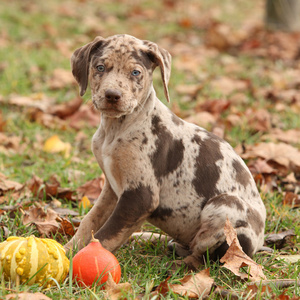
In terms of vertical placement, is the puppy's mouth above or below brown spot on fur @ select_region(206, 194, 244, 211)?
above

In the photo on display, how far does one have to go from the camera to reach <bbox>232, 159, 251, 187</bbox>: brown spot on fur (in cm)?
368

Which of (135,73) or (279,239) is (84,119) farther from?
(279,239)

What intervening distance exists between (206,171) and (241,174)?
29 centimetres

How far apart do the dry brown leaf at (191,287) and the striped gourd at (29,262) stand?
0.64m

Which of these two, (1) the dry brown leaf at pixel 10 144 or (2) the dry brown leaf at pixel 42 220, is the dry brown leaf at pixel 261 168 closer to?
(2) the dry brown leaf at pixel 42 220

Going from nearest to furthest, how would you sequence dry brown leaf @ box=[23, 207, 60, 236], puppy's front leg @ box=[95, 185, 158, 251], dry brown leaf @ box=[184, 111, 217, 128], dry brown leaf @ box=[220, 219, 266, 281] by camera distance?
dry brown leaf @ box=[220, 219, 266, 281], puppy's front leg @ box=[95, 185, 158, 251], dry brown leaf @ box=[23, 207, 60, 236], dry brown leaf @ box=[184, 111, 217, 128]

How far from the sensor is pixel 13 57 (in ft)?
28.5

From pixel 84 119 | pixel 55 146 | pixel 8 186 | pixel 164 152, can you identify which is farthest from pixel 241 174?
pixel 84 119

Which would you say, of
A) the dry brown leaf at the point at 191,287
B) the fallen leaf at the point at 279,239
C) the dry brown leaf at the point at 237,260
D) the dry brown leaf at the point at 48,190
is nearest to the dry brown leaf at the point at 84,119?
the dry brown leaf at the point at 48,190

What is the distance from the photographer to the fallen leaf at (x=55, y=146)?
18.5 feet

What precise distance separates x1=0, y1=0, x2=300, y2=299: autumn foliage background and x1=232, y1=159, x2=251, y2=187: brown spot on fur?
1.95 ft

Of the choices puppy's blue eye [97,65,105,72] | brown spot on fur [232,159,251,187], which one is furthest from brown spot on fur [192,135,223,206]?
puppy's blue eye [97,65,105,72]

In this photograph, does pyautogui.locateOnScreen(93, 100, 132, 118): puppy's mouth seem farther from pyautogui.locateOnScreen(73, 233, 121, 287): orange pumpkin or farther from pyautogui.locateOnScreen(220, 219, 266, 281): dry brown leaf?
pyautogui.locateOnScreen(220, 219, 266, 281): dry brown leaf

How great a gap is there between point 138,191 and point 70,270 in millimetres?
748
